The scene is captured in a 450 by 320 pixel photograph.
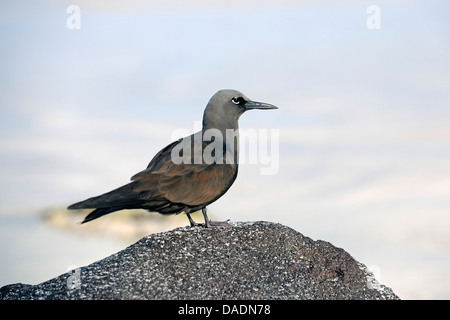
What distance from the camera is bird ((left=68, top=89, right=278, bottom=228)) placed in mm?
5398

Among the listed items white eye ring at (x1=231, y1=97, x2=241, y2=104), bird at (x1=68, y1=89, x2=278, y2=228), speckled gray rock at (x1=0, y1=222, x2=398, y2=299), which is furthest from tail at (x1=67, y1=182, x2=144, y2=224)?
white eye ring at (x1=231, y1=97, x2=241, y2=104)

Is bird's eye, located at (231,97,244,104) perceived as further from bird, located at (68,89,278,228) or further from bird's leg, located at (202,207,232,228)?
bird's leg, located at (202,207,232,228)

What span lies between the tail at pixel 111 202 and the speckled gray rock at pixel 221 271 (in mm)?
711

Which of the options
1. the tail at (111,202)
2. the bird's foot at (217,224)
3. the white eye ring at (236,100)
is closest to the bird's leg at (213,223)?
the bird's foot at (217,224)

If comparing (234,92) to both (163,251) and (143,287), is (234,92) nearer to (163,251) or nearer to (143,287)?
(163,251)

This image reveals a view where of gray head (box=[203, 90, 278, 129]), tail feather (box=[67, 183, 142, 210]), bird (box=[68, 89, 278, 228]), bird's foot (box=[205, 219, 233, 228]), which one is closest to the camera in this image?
tail feather (box=[67, 183, 142, 210])

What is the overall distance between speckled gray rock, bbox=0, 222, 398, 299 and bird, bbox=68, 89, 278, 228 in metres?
0.44

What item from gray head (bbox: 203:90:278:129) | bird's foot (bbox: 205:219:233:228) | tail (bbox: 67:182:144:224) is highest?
gray head (bbox: 203:90:278:129)

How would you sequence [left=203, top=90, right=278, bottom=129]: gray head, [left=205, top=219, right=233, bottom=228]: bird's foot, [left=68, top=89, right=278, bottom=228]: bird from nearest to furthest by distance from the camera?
[left=68, top=89, right=278, bottom=228]: bird < [left=203, top=90, right=278, bottom=129]: gray head < [left=205, top=219, right=233, bottom=228]: bird's foot

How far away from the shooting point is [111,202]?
5289 millimetres

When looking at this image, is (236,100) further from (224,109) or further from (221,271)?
(221,271)

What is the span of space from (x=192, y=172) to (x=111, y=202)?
0.92 metres
